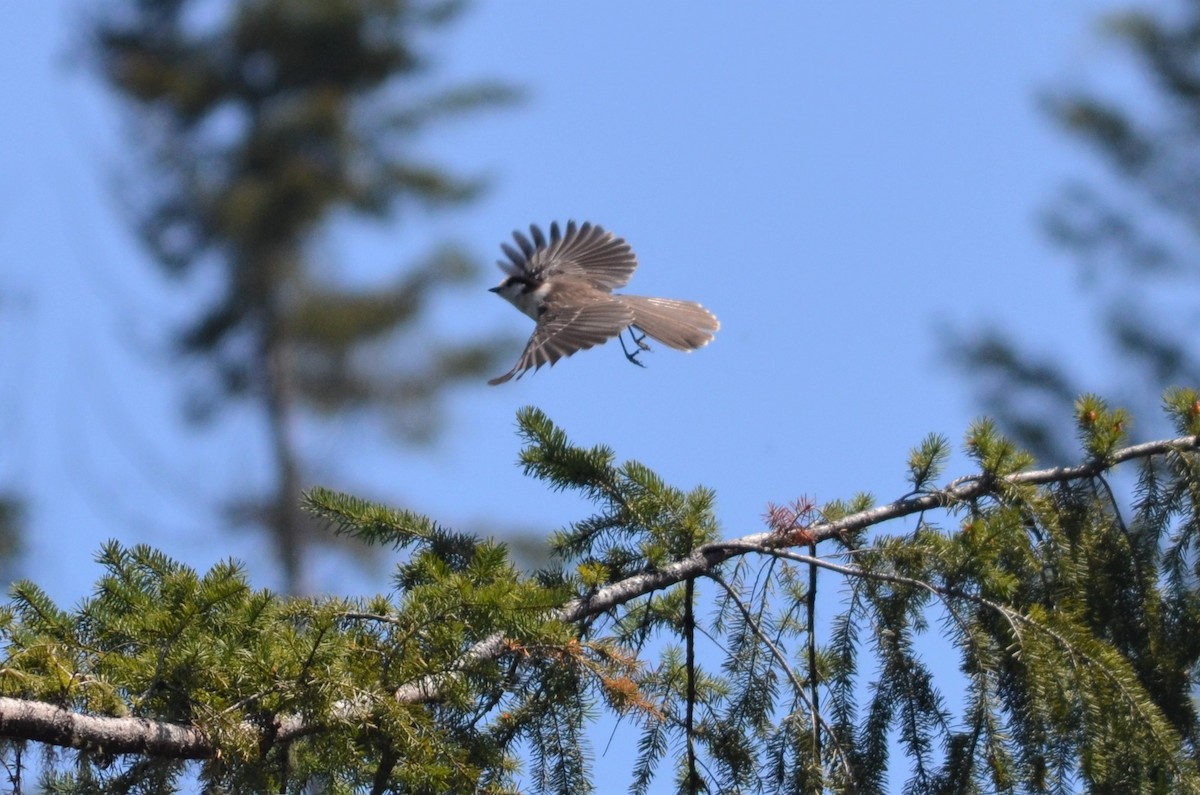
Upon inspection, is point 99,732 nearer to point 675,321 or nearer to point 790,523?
point 790,523

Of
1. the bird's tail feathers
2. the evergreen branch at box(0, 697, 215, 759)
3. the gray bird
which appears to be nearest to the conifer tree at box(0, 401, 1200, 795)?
the evergreen branch at box(0, 697, 215, 759)

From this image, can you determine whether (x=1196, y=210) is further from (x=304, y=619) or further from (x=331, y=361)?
(x=304, y=619)

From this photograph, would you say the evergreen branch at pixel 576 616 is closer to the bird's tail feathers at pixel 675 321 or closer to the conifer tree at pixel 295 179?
the bird's tail feathers at pixel 675 321

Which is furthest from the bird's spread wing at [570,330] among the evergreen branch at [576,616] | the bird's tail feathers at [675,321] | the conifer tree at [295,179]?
the conifer tree at [295,179]

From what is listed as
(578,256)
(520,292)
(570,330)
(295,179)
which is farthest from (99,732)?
(295,179)

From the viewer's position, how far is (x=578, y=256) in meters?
6.52

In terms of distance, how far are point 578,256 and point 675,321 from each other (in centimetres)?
90

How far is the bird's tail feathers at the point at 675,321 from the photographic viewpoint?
5.66 meters

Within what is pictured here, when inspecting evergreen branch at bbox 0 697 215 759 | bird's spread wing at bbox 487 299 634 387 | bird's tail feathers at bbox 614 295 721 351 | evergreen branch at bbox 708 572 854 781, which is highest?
bird's tail feathers at bbox 614 295 721 351

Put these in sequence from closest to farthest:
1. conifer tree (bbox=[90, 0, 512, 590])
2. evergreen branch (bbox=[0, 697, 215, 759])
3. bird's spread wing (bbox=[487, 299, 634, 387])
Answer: evergreen branch (bbox=[0, 697, 215, 759])
bird's spread wing (bbox=[487, 299, 634, 387])
conifer tree (bbox=[90, 0, 512, 590])

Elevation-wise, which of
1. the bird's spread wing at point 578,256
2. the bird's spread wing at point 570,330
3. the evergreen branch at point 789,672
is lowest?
the evergreen branch at point 789,672

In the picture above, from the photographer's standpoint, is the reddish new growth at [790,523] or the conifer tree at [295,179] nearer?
the reddish new growth at [790,523]

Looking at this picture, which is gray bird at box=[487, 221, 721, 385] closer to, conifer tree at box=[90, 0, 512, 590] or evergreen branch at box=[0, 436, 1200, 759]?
evergreen branch at box=[0, 436, 1200, 759]

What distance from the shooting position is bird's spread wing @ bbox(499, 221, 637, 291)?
20.6 ft
